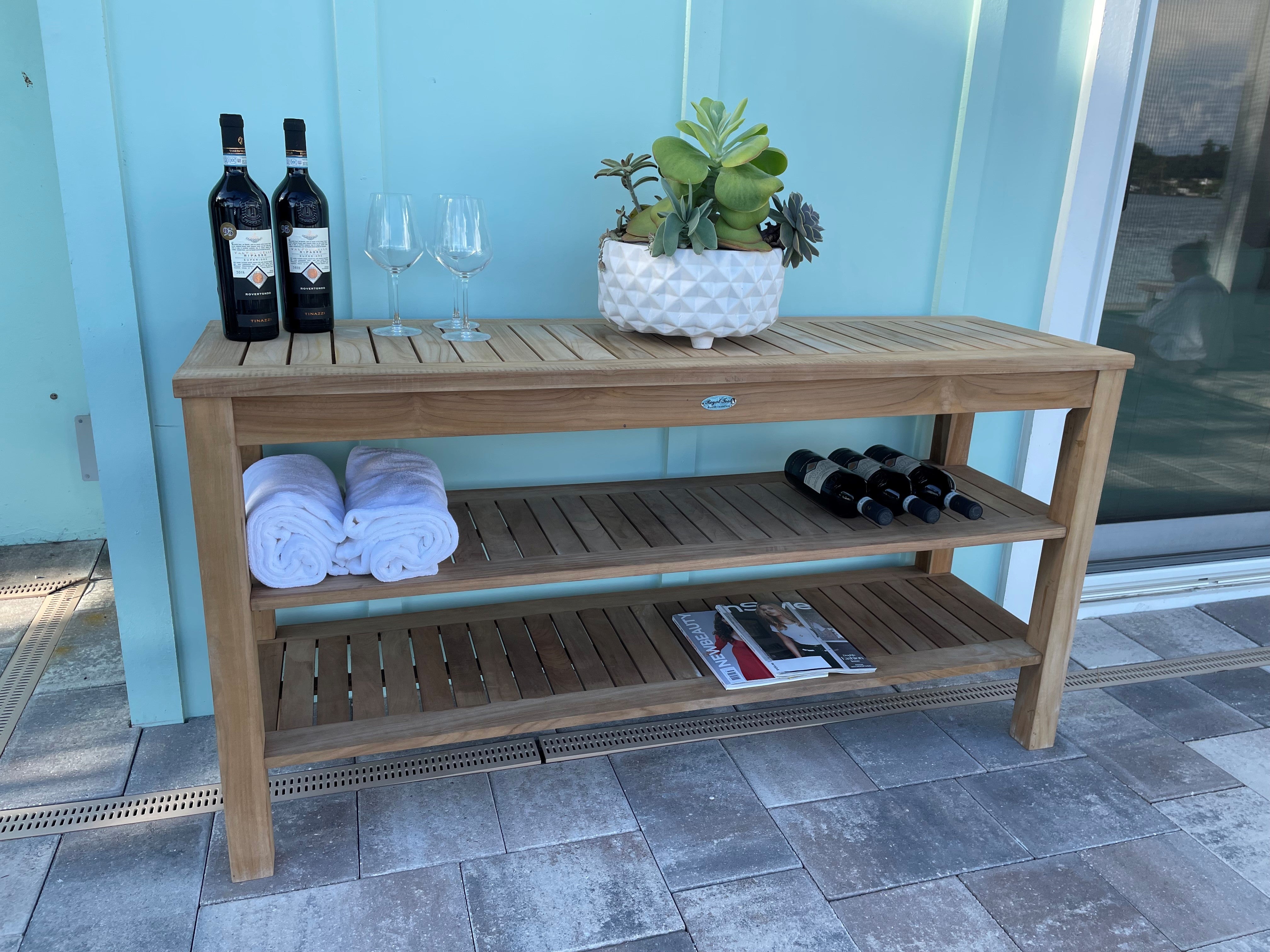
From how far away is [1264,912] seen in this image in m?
1.69

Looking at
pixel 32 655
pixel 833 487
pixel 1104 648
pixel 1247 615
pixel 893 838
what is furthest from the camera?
pixel 1247 615

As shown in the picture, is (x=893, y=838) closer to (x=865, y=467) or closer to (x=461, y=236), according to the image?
(x=865, y=467)

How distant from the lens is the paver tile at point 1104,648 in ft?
8.38

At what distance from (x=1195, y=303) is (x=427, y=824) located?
259cm

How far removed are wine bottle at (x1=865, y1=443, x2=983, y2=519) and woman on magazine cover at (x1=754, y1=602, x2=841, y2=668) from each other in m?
0.43

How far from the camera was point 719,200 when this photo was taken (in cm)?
166

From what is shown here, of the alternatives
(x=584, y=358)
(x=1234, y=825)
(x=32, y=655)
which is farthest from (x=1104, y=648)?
(x=32, y=655)

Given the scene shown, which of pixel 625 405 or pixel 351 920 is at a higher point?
pixel 625 405

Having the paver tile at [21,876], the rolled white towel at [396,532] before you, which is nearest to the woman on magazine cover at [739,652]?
the rolled white towel at [396,532]

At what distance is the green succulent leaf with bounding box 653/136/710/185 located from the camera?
1650 mm

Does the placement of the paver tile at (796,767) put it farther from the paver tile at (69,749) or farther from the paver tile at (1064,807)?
the paver tile at (69,749)

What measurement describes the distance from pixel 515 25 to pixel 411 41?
22 cm

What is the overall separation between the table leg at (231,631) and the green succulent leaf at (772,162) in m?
1.07

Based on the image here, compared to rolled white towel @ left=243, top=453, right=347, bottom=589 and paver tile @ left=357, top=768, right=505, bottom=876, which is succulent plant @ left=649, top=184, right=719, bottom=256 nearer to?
rolled white towel @ left=243, top=453, right=347, bottom=589
